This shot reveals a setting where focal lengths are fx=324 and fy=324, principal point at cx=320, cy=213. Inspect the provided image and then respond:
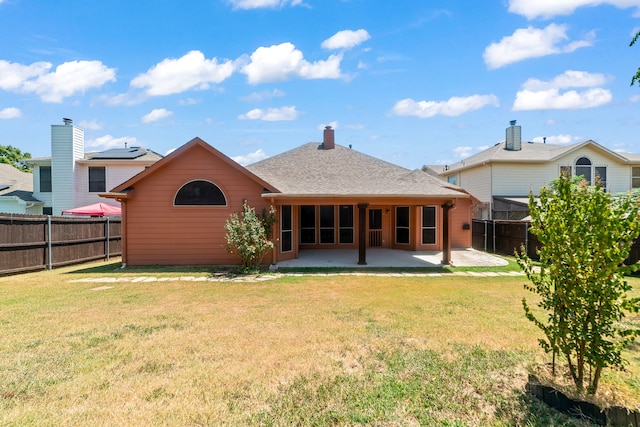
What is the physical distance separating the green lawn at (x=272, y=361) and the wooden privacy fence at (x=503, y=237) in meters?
6.82

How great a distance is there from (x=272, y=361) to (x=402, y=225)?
12.4 m

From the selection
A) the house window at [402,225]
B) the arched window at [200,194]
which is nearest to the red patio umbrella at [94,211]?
the arched window at [200,194]

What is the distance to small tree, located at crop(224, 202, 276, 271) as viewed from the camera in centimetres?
1004

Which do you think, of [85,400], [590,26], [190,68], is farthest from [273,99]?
[85,400]

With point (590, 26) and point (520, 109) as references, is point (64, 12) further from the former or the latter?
point (520, 109)

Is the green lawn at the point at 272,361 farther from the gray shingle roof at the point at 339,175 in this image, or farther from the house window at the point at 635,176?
the house window at the point at 635,176

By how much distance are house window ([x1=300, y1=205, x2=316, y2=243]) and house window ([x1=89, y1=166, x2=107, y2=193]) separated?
510 inches

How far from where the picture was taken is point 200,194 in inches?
444

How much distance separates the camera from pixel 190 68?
12.9 metres

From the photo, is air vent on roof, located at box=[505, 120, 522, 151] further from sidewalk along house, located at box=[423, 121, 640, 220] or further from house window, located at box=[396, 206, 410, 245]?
house window, located at box=[396, 206, 410, 245]

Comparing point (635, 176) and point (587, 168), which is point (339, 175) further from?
point (635, 176)

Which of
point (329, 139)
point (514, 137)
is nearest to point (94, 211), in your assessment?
point (329, 139)

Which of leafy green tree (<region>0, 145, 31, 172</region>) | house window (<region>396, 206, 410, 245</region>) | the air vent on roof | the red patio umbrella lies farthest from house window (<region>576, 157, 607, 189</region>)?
leafy green tree (<region>0, 145, 31, 172</region>)

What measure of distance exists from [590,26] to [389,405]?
12645mm
